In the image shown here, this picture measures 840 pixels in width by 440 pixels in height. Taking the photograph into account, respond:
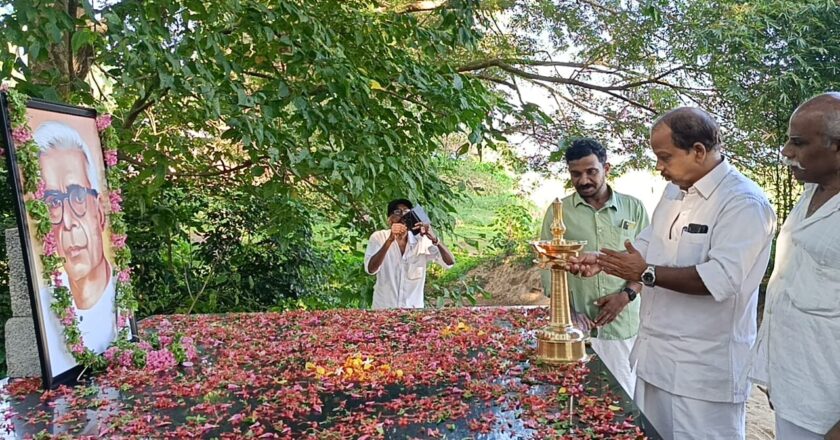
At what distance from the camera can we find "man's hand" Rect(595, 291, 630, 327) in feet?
10.1

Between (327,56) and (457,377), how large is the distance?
7.85 feet

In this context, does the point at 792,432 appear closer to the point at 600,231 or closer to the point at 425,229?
the point at 600,231

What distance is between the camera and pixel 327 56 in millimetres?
3910

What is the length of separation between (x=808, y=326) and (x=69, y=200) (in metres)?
2.42

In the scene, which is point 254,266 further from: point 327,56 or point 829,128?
point 829,128

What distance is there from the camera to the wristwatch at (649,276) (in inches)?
88.9

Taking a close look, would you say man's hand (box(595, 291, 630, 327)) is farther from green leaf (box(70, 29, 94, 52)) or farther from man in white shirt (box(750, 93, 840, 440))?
green leaf (box(70, 29, 94, 52))

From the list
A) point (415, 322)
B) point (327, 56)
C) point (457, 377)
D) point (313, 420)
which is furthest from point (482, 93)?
point (313, 420)

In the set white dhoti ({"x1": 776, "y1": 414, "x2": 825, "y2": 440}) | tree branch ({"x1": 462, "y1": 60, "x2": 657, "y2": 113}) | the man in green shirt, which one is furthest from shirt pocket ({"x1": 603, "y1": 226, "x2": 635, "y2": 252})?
tree branch ({"x1": 462, "y1": 60, "x2": 657, "y2": 113})

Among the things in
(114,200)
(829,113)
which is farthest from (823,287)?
(114,200)

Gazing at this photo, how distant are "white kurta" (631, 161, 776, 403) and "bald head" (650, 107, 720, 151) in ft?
0.42

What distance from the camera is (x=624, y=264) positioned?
2320 millimetres

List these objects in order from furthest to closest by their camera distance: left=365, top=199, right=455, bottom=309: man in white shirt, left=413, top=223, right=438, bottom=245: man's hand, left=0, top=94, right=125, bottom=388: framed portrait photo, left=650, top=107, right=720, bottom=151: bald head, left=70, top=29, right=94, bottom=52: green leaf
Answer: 1. left=365, top=199, right=455, bottom=309: man in white shirt
2. left=413, top=223, right=438, bottom=245: man's hand
3. left=70, top=29, right=94, bottom=52: green leaf
4. left=650, top=107, right=720, bottom=151: bald head
5. left=0, top=94, right=125, bottom=388: framed portrait photo

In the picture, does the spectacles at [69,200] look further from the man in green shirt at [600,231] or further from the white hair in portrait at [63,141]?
the man in green shirt at [600,231]
